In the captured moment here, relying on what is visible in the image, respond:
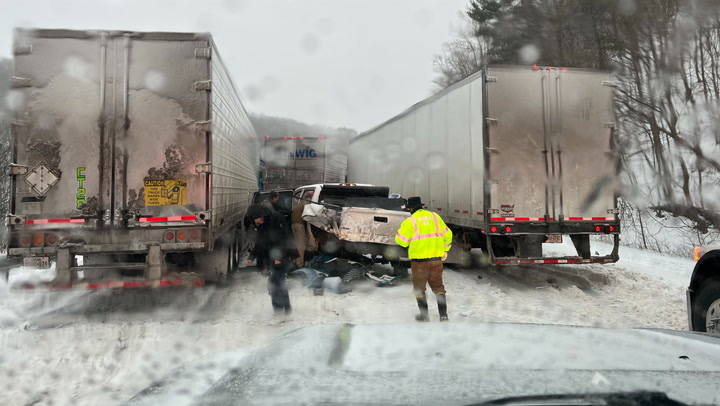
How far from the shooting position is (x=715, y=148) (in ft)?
51.3

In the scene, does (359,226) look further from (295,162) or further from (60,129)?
(295,162)

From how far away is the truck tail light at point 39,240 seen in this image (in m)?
6.32

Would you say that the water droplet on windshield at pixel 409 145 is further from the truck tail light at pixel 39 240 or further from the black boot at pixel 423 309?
the truck tail light at pixel 39 240

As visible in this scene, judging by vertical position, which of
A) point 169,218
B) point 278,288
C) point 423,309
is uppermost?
point 169,218

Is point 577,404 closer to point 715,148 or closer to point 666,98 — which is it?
point 715,148

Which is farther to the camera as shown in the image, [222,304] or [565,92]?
[565,92]

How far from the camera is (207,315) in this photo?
6.99 m

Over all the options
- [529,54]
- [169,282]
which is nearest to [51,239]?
[169,282]

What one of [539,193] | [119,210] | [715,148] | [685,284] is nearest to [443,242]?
[539,193]

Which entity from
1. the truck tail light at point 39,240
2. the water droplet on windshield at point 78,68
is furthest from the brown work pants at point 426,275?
the water droplet on windshield at point 78,68

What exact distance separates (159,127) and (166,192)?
890mm

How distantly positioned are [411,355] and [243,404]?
3.03 ft

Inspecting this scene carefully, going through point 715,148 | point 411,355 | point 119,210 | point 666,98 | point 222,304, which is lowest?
point 222,304

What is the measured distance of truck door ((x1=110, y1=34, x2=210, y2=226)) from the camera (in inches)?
257
